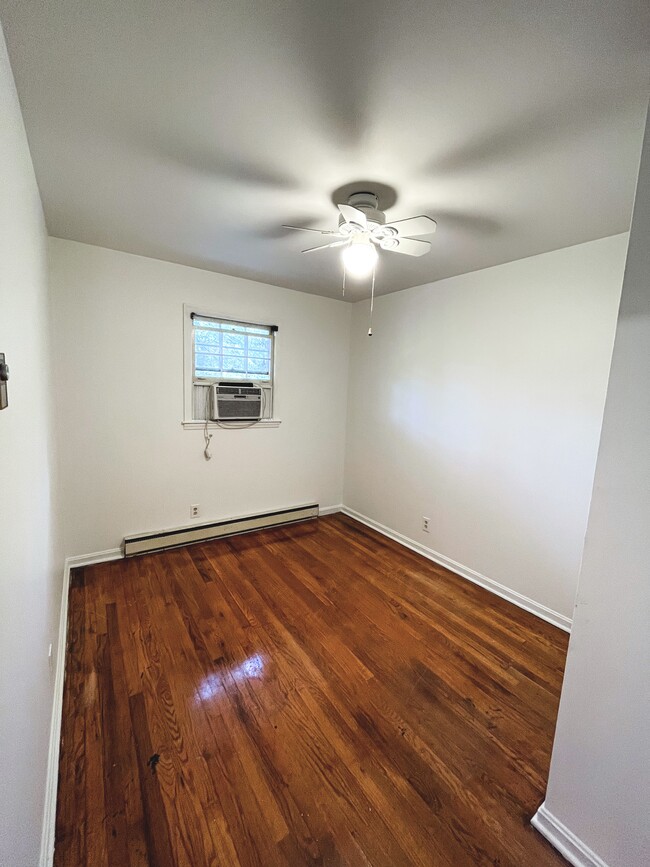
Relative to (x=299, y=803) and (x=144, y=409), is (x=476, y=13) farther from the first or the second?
(x=144, y=409)

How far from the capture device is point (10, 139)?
101 centimetres

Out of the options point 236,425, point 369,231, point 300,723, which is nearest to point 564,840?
point 300,723

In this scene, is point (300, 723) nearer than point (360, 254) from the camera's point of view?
Yes

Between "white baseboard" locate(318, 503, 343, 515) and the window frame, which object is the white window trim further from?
"white baseboard" locate(318, 503, 343, 515)

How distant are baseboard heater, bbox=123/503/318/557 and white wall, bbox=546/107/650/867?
9.44 ft

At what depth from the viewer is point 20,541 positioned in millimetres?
980

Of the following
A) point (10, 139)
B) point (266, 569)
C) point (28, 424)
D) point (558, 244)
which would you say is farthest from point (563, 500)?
point (10, 139)

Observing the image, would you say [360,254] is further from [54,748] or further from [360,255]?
[54,748]

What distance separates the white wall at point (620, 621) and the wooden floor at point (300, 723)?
30 centimetres

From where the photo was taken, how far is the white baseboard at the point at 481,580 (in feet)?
7.77

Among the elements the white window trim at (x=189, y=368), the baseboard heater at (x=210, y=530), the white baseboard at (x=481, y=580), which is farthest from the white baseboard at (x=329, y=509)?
the white window trim at (x=189, y=368)

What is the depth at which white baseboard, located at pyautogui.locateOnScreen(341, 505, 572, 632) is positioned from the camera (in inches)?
93.2

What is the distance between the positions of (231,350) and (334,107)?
2.34 meters

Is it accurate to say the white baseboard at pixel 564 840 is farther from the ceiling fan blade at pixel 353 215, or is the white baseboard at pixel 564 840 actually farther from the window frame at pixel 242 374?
the window frame at pixel 242 374
